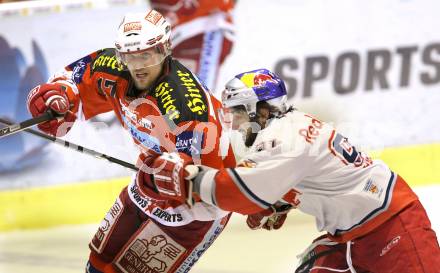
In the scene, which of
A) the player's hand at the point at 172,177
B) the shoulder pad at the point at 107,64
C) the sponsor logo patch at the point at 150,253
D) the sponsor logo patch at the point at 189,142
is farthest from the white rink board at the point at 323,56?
the player's hand at the point at 172,177

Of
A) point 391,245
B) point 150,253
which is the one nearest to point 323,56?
point 150,253

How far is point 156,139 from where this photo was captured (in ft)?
11.3

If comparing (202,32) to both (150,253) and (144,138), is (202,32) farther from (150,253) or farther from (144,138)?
Answer: (150,253)

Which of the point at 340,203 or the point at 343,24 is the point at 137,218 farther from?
the point at 343,24

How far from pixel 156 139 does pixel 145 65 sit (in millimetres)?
292

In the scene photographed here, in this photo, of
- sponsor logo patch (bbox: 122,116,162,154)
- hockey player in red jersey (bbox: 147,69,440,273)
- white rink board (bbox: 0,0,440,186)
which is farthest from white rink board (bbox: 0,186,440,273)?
hockey player in red jersey (bbox: 147,69,440,273)

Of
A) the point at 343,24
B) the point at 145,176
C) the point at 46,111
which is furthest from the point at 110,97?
the point at 343,24

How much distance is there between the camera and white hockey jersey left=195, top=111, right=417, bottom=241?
288 centimetres

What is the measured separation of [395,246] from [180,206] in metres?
0.82

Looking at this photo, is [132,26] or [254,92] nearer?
[254,92]

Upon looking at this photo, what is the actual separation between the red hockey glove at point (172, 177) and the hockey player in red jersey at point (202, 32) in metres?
2.49

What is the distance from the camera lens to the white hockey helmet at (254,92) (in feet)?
9.91

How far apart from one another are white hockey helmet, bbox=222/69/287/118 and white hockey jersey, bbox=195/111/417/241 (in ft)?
0.24

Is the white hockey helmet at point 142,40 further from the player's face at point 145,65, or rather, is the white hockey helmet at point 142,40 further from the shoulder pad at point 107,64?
the shoulder pad at point 107,64
